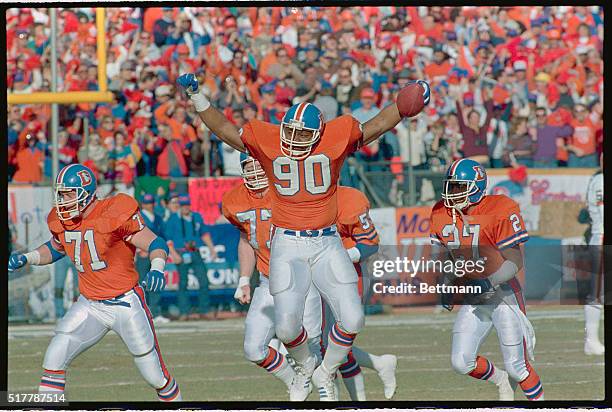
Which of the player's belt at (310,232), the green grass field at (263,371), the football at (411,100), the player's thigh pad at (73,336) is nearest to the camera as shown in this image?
the football at (411,100)

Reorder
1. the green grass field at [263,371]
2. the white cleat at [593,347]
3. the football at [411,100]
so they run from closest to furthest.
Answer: the football at [411,100], the green grass field at [263,371], the white cleat at [593,347]

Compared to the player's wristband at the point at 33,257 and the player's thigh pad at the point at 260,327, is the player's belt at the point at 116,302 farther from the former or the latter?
the player's thigh pad at the point at 260,327

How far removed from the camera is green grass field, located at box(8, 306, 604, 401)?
318 inches

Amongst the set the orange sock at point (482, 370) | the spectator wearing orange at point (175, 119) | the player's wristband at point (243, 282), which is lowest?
Result: the orange sock at point (482, 370)

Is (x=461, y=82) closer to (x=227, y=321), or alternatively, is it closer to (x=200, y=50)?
(x=200, y=50)

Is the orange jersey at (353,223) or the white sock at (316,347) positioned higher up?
the orange jersey at (353,223)

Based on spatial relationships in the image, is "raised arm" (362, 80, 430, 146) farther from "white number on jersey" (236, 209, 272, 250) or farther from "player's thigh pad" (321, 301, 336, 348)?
"player's thigh pad" (321, 301, 336, 348)

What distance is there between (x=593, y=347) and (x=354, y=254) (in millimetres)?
3368

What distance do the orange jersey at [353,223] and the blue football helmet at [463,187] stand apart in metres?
0.53

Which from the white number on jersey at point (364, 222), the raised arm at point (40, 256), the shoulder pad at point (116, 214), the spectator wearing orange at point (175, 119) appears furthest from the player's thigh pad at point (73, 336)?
the spectator wearing orange at point (175, 119)

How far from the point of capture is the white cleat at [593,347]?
10.1 meters

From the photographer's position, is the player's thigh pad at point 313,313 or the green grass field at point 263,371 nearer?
the player's thigh pad at point 313,313

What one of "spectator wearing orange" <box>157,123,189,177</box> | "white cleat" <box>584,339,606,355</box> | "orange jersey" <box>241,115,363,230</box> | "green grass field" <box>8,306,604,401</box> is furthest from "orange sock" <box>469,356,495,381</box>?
"spectator wearing orange" <box>157,123,189,177</box>

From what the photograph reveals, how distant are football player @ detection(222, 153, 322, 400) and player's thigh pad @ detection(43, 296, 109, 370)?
903mm
